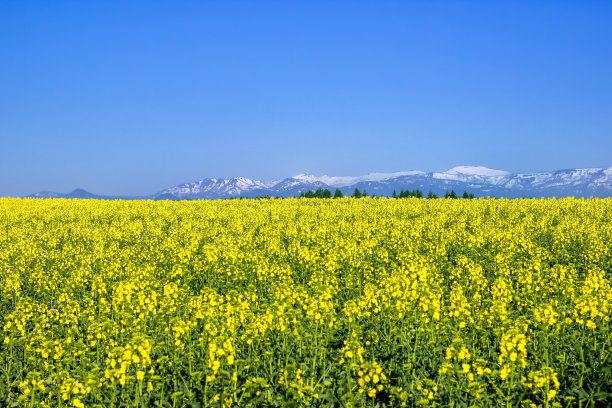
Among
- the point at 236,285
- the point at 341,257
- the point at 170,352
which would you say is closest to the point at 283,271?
the point at 236,285

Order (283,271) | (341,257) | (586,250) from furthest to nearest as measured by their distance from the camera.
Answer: (586,250), (341,257), (283,271)

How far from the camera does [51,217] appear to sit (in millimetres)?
36844

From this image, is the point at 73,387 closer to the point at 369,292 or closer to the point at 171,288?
the point at 171,288

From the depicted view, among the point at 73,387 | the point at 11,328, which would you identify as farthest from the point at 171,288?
the point at 73,387

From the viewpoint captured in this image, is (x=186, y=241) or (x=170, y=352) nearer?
(x=170, y=352)

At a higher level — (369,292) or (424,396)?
(369,292)

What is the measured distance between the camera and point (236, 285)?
14805 millimetres

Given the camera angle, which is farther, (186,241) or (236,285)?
(186,241)

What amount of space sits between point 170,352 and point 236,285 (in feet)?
19.1

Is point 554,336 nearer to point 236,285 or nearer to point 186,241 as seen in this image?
point 236,285

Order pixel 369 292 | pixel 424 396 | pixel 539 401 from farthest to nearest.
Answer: pixel 369 292 → pixel 539 401 → pixel 424 396

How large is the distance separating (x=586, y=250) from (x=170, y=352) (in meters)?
17.5

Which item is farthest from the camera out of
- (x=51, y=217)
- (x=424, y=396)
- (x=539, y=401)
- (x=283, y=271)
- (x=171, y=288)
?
(x=51, y=217)

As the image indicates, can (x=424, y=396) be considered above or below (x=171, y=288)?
below
